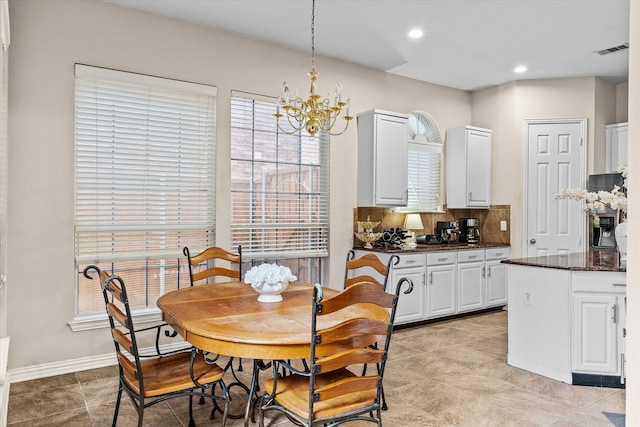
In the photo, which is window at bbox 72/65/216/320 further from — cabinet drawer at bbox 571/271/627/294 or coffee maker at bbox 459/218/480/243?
coffee maker at bbox 459/218/480/243

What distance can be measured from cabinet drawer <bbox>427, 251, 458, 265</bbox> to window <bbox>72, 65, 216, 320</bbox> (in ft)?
8.00

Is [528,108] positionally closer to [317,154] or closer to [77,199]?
[317,154]

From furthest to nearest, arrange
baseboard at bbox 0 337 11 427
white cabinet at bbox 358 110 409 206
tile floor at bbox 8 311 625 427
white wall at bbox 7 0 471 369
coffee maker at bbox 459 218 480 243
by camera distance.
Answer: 1. coffee maker at bbox 459 218 480 243
2. white cabinet at bbox 358 110 409 206
3. white wall at bbox 7 0 471 369
4. tile floor at bbox 8 311 625 427
5. baseboard at bbox 0 337 11 427

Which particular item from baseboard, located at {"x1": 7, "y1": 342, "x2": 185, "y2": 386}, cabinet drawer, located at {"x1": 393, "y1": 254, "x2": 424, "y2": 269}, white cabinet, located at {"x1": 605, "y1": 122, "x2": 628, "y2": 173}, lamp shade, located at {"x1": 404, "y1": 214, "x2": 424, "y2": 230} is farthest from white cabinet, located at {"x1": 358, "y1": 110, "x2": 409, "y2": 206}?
baseboard, located at {"x1": 7, "y1": 342, "x2": 185, "y2": 386}

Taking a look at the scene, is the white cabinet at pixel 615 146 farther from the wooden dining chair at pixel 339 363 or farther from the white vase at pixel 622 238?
the wooden dining chair at pixel 339 363

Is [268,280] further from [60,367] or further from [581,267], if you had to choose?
[581,267]

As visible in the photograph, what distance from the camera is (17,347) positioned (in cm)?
334

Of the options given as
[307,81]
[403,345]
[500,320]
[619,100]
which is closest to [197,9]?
[307,81]

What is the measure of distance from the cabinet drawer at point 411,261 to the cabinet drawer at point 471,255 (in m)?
0.65

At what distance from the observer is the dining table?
193 cm

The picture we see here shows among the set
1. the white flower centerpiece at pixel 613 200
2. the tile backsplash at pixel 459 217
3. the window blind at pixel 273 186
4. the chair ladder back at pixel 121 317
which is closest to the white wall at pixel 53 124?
the window blind at pixel 273 186

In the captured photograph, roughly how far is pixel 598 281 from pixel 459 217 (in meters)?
3.03

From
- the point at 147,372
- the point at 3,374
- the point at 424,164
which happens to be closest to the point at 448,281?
→ the point at 424,164

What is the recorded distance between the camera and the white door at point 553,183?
564 cm
